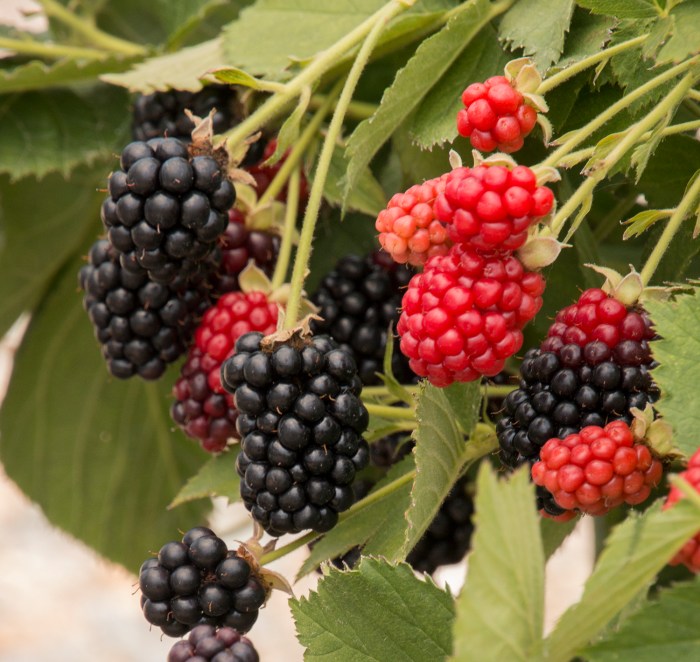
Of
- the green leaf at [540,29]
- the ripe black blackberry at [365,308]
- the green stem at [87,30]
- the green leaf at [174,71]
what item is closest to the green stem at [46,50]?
the green stem at [87,30]

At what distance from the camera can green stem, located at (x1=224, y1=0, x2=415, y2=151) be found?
0.77 metres

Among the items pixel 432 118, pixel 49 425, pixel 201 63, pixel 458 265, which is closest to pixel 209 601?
pixel 458 265

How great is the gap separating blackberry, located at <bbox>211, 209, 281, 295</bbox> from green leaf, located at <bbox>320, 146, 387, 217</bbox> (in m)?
0.07

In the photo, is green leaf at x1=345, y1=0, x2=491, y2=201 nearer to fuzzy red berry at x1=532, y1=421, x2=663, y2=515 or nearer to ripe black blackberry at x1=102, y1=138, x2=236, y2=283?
ripe black blackberry at x1=102, y1=138, x2=236, y2=283

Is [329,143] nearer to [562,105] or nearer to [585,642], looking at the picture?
[562,105]

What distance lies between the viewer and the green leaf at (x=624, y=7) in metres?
0.64

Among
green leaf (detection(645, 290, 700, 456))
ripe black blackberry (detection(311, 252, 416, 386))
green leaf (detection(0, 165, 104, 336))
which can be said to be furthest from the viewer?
green leaf (detection(0, 165, 104, 336))

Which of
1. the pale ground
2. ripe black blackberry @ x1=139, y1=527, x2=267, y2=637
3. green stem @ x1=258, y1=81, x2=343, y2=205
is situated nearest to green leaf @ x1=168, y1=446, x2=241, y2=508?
ripe black blackberry @ x1=139, y1=527, x2=267, y2=637

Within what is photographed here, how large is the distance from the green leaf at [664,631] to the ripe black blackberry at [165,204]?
17.2 inches

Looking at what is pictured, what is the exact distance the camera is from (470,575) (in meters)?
0.45

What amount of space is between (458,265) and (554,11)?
0.24 metres

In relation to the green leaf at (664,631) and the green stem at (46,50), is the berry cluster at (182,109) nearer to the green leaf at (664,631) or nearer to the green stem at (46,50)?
the green stem at (46,50)

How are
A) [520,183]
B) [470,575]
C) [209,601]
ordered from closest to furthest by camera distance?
[470,575]
[520,183]
[209,601]

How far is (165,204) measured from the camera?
770 millimetres
